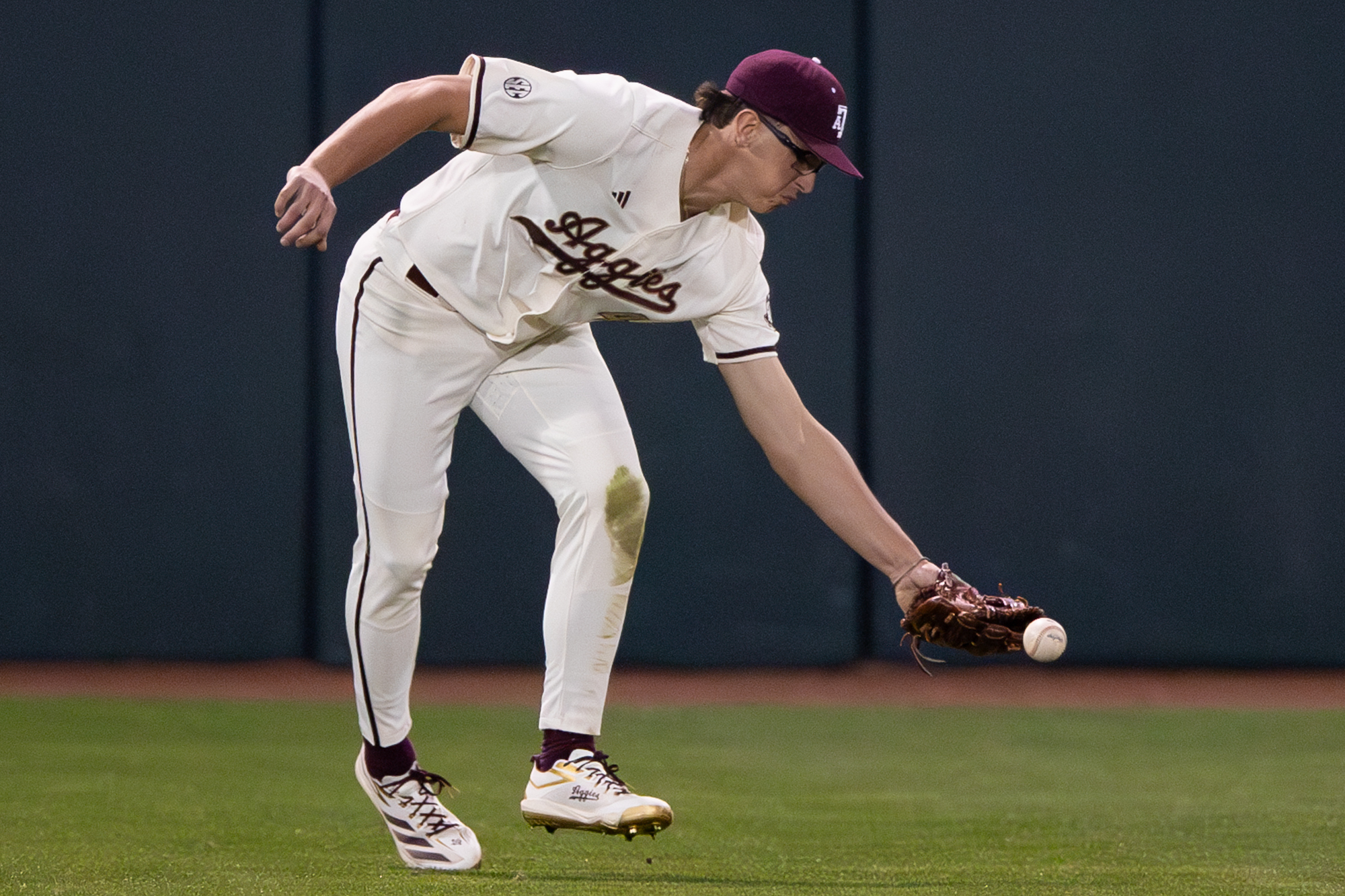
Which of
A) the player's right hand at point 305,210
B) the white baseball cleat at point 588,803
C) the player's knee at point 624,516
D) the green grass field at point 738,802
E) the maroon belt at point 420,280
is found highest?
the player's right hand at point 305,210

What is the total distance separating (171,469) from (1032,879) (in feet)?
12.9

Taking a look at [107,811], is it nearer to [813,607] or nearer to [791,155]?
[791,155]

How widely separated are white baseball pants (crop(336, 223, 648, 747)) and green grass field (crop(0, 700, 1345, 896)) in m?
0.39

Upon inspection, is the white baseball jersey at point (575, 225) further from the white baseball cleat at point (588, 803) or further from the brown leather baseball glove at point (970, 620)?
the white baseball cleat at point (588, 803)

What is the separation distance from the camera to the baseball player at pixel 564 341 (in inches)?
103

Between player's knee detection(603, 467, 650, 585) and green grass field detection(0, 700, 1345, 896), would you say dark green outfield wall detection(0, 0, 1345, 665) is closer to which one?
green grass field detection(0, 700, 1345, 896)

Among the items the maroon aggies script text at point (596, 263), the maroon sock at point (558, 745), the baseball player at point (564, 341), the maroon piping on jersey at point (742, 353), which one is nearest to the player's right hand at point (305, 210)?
the baseball player at point (564, 341)

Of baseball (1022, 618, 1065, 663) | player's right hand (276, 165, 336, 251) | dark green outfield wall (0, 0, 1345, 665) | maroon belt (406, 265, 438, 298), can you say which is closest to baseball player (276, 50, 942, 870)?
maroon belt (406, 265, 438, 298)

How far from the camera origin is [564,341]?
2930 millimetres

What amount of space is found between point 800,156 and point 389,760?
1.35 m

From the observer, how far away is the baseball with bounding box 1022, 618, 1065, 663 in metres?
2.40

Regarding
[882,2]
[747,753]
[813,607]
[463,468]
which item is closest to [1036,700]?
[813,607]

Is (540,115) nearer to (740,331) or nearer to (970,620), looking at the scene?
(740,331)

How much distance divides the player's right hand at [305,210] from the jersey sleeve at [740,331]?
0.84 meters
